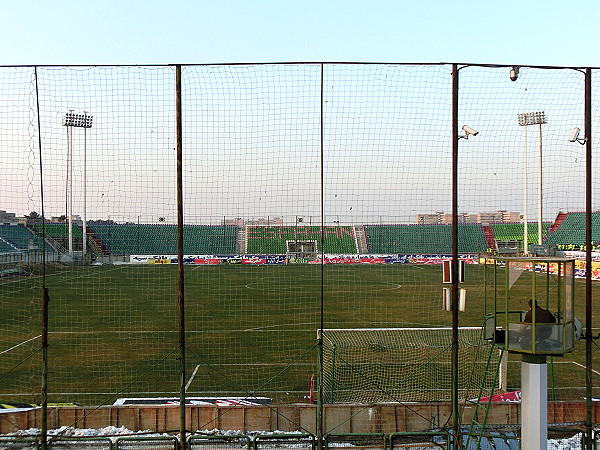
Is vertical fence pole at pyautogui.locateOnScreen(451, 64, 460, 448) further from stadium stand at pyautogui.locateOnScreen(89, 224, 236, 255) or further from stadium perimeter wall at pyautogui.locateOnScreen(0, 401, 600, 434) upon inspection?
stadium stand at pyautogui.locateOnScreen(89, 224, 236, 255)

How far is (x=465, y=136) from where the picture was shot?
5.88 meters

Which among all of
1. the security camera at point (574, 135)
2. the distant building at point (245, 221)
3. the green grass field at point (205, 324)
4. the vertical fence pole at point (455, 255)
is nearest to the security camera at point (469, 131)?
the vertical fence pole at point (455, 255)

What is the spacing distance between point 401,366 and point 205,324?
8.96m

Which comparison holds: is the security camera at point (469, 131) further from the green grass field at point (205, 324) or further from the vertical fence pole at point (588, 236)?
the green grass field at point (205, 324)

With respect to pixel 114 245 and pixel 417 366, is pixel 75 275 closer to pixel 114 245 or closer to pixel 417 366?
pixel 114 245

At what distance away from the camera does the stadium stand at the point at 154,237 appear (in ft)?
30.3

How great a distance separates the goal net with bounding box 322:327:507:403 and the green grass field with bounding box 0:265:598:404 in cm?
83

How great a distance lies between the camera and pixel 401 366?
11.2 m

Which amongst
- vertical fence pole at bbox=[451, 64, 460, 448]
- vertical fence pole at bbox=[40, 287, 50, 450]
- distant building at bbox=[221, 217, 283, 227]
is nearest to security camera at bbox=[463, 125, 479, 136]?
vertical fence pole at bbox=[451, 64, 460, 448]

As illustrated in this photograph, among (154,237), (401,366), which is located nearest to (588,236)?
(401,366)

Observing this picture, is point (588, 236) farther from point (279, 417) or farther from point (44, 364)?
point (44, 364)

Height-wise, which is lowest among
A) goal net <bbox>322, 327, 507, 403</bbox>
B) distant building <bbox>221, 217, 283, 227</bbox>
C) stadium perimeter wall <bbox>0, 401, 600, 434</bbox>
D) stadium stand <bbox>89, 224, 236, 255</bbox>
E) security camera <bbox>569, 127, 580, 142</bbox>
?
goal net <bbox>322, 327, 507, 403</bbox>

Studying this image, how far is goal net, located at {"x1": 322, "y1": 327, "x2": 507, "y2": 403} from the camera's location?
9.34m

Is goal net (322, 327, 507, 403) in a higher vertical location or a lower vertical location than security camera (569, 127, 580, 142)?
lower
